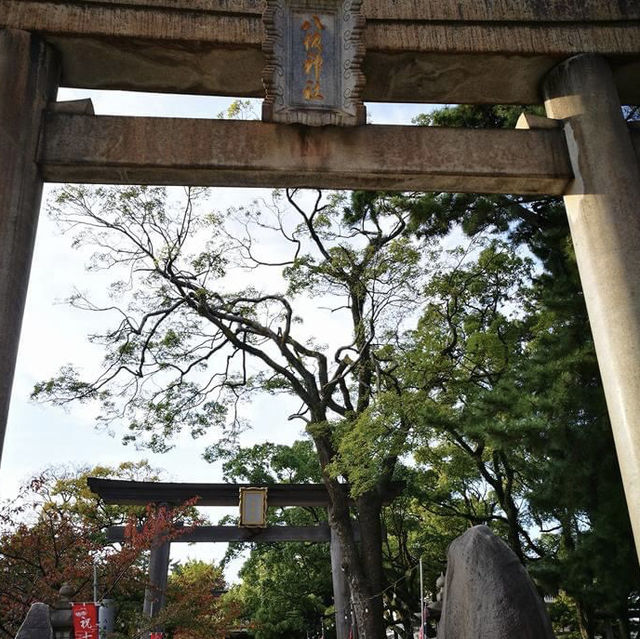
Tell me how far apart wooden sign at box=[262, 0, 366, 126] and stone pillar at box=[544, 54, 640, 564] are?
1.96 meters

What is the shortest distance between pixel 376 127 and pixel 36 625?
6654 mm

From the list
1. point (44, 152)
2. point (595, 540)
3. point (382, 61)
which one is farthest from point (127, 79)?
point (595, 540)

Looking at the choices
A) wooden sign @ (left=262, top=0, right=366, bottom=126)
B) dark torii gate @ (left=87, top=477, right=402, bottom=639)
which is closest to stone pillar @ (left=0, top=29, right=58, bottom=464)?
wooden sign @ (left=262, top=0, right=366, bottom=126)

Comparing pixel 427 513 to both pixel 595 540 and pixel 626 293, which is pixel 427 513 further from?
pixel 626 293

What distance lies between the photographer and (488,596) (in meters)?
3.91

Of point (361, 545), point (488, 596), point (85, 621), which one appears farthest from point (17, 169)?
point (361, 545)

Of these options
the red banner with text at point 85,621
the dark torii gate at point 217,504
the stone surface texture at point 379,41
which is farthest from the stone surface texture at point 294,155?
the dark torii gate at point 217,504

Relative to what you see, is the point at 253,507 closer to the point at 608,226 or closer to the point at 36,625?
the point at 36,625

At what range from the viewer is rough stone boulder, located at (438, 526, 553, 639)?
149 inches

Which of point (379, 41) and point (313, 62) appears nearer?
point (313, 62)

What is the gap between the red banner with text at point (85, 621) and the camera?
817 cm

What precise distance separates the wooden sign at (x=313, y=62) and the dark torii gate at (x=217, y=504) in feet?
32.9

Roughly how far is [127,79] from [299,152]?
6.14 ft

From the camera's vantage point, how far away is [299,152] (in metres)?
5.62
